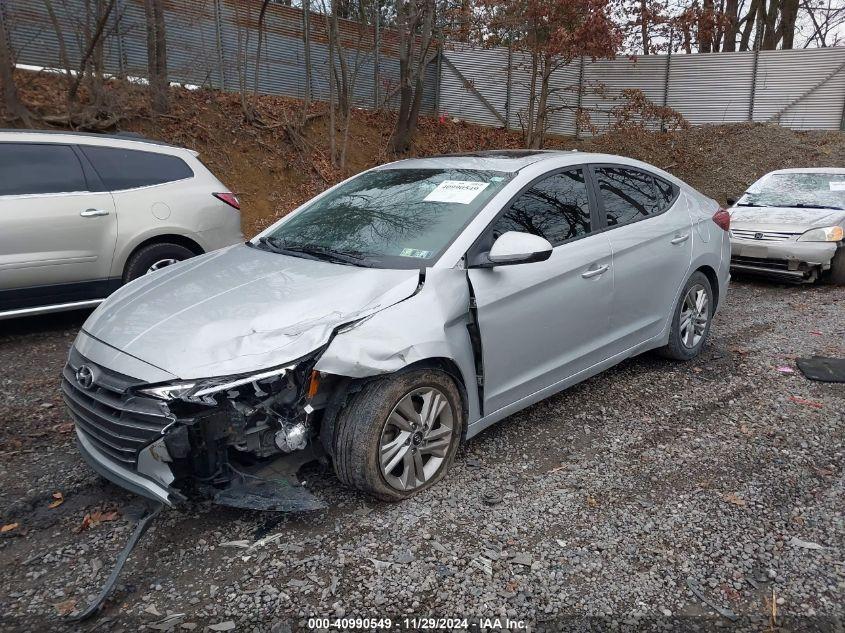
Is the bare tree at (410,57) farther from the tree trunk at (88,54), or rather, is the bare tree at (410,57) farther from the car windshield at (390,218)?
the car windshield at (390,218)

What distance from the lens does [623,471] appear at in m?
3.52

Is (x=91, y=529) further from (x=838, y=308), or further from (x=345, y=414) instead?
(x=838, y=308)

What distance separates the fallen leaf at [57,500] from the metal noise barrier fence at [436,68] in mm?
8786

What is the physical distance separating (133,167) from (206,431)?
420 cm

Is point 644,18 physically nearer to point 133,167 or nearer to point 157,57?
point 157,57

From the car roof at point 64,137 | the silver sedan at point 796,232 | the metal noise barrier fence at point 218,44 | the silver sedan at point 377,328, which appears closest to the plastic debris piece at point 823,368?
the silver sedan at point 377,328

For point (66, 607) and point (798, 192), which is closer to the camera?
point (66, 607)

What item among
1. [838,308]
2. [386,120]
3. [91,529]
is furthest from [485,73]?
[91,529]

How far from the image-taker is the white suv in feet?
17.2

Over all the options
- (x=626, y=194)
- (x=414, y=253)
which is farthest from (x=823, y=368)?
(x=414, y=253)

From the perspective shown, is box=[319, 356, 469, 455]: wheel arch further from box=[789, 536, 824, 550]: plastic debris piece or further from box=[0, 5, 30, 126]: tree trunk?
box=[0, 5, 30, 126]: tree trunk

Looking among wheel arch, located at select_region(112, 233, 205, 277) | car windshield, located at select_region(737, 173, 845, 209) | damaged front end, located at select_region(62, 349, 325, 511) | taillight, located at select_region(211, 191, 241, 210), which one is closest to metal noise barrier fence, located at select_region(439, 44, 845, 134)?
car windshield, located at select_region(737, 173, 845, 209)

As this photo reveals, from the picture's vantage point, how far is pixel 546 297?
3621 mm

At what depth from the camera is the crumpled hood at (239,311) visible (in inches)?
105
